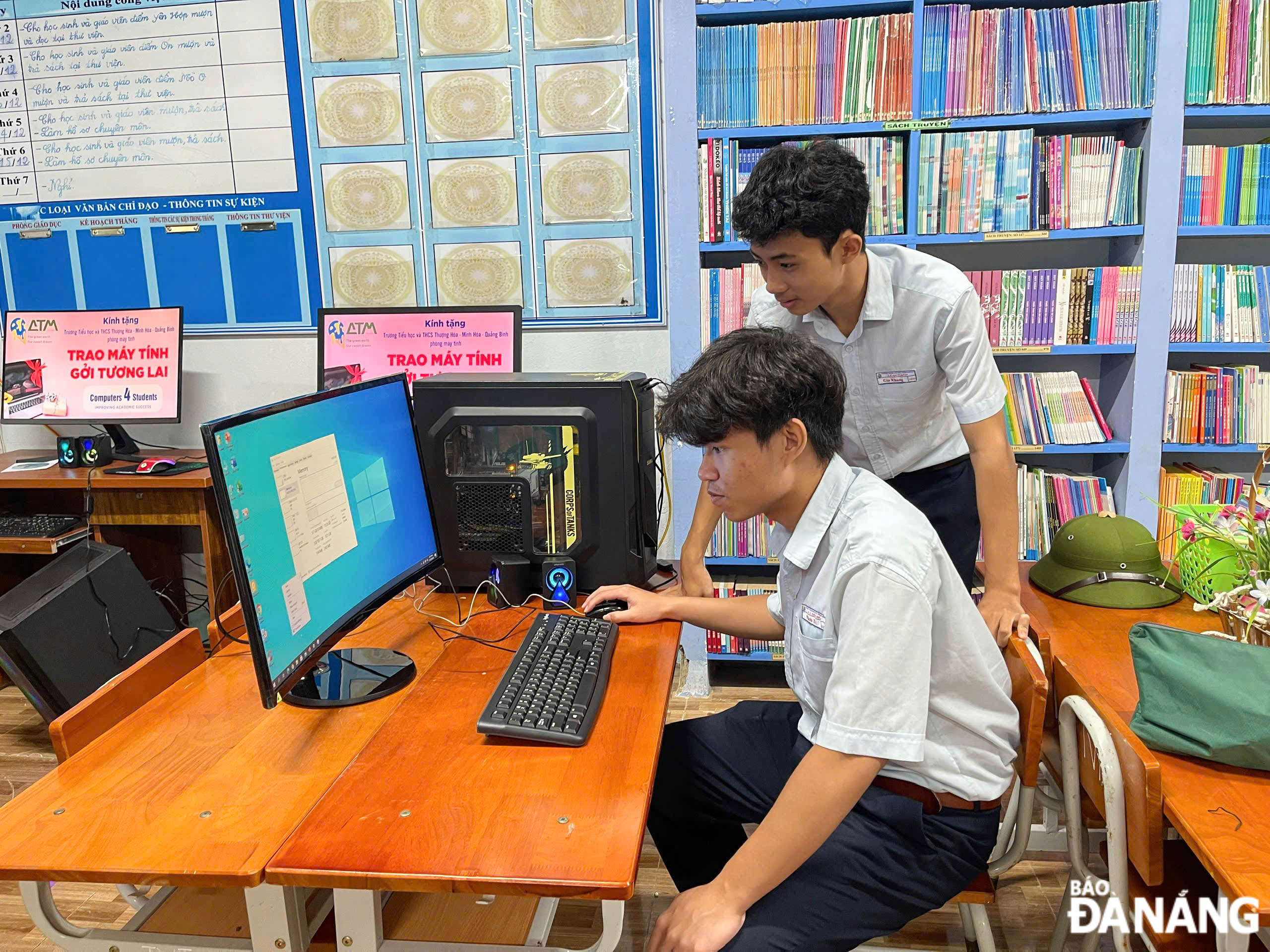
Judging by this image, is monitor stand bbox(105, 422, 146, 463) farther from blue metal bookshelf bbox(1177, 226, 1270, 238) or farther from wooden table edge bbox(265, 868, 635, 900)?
blue metal bookshelf bbox(1177, 226, 1270, 238)

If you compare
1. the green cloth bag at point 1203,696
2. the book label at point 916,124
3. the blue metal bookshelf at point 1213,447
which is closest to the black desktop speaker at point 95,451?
the book label at point 916,124

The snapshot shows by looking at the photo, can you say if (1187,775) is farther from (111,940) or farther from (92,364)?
(92,364)

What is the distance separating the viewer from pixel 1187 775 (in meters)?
1.13

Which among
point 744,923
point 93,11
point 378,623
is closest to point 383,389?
point 378,623

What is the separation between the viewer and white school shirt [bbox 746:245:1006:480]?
5.74 ft

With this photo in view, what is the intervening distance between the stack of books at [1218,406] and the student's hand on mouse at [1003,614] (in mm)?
1477

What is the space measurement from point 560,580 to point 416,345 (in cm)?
138

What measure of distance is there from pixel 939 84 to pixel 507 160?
4.60 feet

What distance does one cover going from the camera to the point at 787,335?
122cm

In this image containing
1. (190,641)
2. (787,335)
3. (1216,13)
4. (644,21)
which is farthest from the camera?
(644,21)

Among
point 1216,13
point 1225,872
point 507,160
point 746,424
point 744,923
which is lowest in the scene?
point 744,923

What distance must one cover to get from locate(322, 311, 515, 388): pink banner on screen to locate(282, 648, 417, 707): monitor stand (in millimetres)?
1407

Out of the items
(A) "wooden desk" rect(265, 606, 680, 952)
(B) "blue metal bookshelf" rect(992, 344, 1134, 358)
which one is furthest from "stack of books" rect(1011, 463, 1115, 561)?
(A) "wooden desk" rect(265, 606, 680, 952)

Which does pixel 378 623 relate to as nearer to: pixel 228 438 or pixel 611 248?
pixel 228 438
